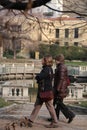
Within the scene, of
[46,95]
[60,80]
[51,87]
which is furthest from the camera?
[60,80]

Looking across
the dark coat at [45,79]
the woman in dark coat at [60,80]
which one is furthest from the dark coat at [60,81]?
the dark coat at [45,79]

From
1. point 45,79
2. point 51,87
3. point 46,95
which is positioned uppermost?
point 45,79

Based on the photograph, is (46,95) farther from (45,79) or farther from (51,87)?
(45,79)

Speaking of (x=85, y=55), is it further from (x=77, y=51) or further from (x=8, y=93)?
(x=8, y=93)

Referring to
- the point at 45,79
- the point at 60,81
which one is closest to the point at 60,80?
Result: the point at 60,81

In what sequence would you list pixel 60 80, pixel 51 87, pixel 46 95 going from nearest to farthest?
pixel 46 95 < pixel 51 87 < pixel 60 80

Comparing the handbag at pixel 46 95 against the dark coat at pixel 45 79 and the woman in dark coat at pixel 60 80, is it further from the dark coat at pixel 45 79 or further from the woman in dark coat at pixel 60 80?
the woman in dark coat at pixel 60 80

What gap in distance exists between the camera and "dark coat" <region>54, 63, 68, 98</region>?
11094 mm

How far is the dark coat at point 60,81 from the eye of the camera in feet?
36.4

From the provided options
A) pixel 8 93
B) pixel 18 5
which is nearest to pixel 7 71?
pixel 8 93

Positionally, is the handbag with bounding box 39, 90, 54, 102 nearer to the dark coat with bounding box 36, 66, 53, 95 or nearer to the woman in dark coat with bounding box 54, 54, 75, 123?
the dark coat with bounding box 36, 66, 53, 95

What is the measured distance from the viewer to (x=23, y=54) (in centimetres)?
7288

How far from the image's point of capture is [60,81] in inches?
437

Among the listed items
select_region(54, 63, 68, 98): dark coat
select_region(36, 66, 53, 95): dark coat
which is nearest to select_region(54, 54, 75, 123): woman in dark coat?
select_region(54, 63, 68, 98): dark coat
